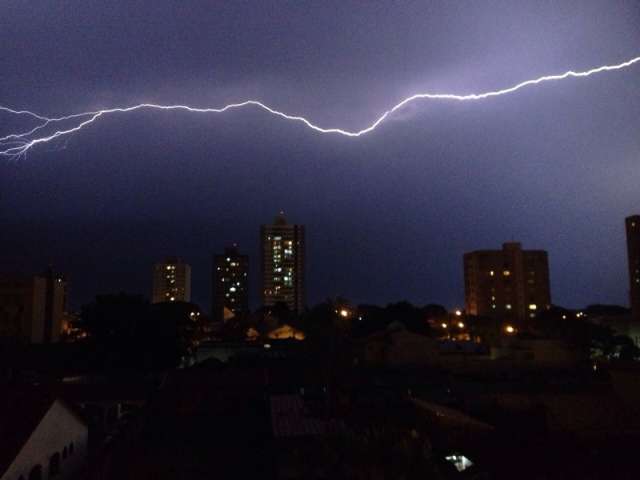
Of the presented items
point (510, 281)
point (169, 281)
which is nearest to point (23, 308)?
point (510, 281)

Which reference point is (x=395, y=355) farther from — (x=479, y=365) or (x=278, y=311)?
(x=278, y=311)

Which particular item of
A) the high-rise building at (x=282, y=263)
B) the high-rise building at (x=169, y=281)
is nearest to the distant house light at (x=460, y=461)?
the high-rise building at (x=282, y=263)

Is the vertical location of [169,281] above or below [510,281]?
above

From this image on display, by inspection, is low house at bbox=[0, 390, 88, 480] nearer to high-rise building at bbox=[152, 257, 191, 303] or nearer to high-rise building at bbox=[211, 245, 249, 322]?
high-rise building at bbox=[211, 245, 249, 322]

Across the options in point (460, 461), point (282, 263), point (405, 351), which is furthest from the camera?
point (282, 263)

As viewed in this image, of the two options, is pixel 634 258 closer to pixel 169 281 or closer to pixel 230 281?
pixel 230 281

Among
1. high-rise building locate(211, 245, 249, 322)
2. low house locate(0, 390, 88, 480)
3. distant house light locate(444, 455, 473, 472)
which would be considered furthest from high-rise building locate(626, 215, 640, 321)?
high-rise building locate(211, 245, 249, 322)
